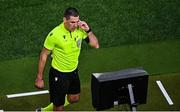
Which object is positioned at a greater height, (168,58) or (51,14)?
(51,14)

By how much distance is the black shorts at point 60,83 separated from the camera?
8.59 metres

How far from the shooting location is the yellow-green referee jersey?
8188 millimetres

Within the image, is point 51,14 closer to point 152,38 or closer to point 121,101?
point 152,38

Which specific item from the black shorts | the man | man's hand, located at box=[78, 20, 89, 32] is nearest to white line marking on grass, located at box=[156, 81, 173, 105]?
the man

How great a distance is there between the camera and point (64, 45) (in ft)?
27.0

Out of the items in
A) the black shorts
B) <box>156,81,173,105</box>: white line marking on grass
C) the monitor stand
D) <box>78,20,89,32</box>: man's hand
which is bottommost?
<box>156,81,173,105</box>: white line marking on grass

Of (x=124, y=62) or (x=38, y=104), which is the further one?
(x=124, y=62)

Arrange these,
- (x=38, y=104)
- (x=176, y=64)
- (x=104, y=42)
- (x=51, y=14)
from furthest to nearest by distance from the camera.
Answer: (x=51, y=14) → (x=104, y=42) → (x=176, y=64) → (x=38, y=104)

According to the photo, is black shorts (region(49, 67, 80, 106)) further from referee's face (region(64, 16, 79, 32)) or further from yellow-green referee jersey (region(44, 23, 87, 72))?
referee's face (region(64, 16, 79, 32))

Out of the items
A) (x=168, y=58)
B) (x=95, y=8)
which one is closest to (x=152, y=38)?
(x=168, y=58)

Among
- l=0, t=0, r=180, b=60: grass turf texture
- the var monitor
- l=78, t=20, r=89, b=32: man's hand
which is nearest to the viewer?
the var monitor

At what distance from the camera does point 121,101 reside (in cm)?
654

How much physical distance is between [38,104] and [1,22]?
11.7 ft

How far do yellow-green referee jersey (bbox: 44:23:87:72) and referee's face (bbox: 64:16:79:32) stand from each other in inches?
5.2
